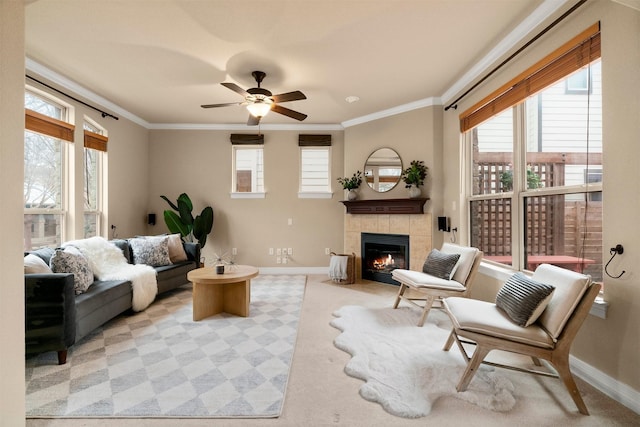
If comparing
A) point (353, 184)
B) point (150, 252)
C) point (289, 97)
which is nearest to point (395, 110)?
point (353, 184)

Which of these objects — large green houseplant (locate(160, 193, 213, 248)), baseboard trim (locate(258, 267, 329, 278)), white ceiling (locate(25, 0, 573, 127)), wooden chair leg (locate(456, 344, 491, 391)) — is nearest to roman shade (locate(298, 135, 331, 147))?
white ceiling (locate(25, 0, 573, 127))

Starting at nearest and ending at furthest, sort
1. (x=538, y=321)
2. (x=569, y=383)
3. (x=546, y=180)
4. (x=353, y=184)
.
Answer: (x=569, y=383)
(x=538, y=321)
(x=546, y=180)
(x=353, y=184)

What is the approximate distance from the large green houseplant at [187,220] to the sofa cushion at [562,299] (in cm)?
444

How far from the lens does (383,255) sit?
4734 millimetres

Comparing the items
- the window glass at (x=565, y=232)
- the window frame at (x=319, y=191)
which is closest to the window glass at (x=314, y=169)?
the window frame at (x=319, y=191)

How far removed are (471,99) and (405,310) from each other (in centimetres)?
254

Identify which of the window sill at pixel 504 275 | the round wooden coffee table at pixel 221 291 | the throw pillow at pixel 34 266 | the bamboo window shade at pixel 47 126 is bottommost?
the round wooden coffee table at pixel 221 291

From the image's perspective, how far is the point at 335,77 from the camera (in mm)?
3340

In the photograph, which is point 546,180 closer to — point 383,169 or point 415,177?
point 415,177

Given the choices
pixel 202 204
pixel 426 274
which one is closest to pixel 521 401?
pixel 426 274

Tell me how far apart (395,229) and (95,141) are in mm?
4386

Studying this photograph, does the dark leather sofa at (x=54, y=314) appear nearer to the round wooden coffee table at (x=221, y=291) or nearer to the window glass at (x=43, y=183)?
the round wooden coffee table at (x=221, y=291)

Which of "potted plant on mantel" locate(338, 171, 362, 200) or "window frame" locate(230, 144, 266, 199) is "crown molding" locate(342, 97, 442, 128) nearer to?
"potted plant on mantel" locate(338, 171, 362, 200)

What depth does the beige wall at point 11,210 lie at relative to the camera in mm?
1256
